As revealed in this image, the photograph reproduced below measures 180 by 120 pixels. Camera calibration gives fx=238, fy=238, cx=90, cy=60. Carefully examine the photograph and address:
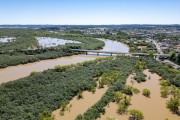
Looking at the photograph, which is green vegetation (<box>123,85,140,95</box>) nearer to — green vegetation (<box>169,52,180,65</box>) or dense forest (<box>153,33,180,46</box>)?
green vegetation (<box>169,52,180,65</box>)

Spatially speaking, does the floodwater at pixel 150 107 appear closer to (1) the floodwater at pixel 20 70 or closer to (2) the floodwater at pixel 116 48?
(1) the floodwater at pixel 20 70

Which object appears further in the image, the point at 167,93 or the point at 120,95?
the point at 167,93

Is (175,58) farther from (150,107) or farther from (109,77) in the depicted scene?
(150,107)

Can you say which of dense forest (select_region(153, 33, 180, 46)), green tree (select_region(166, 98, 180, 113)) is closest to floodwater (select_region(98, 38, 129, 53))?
dense forest (select_region(153, 33, 180, 46))

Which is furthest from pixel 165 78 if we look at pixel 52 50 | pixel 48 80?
pixel 52 50

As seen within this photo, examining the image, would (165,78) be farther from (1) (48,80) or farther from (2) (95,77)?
(1) (48,80)

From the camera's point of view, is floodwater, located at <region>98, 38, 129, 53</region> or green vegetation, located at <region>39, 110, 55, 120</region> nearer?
green vegetation, located at <region>39, 110, 55, 120</region>
